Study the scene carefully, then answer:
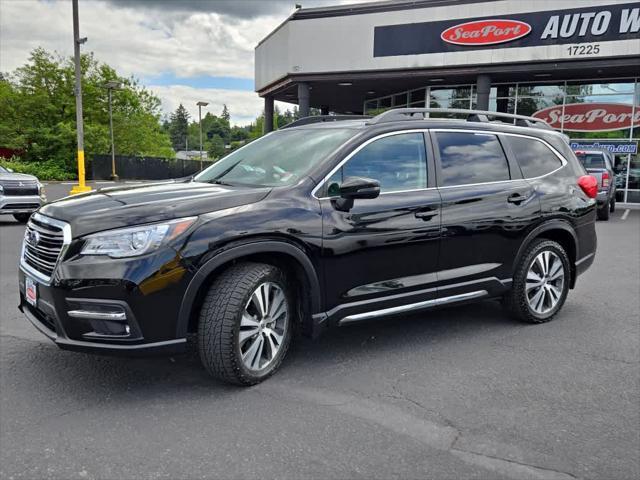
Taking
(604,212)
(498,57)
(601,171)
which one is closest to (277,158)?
(601,171)

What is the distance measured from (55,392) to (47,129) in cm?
3954

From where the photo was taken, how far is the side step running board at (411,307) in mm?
3879

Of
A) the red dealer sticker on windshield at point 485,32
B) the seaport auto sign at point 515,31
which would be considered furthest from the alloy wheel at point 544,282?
the red dealer sticker on windshield at point 485,32

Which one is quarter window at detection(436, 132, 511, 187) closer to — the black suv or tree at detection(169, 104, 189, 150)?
the black suv

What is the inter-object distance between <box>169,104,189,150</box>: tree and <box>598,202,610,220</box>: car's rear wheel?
14542cm

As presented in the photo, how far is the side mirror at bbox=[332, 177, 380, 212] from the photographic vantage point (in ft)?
11.9

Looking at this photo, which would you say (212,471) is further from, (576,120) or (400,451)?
(576,120)

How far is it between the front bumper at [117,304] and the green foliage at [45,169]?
35.8 meters

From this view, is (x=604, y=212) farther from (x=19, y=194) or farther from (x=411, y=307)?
(x=19, y=194)

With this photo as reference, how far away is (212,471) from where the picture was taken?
2.60 metres

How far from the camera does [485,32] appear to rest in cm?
1980

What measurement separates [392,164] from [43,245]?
2.43 meters

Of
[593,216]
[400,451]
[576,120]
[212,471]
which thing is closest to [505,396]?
[400,451]

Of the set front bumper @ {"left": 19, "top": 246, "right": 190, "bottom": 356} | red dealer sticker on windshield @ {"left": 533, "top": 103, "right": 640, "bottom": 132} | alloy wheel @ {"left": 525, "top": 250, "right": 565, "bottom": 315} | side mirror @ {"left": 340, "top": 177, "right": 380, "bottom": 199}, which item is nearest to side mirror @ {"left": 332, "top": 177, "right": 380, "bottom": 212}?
side mirror @ {"left": 340, "top": 177, "right": 380, "bottom": 199}
